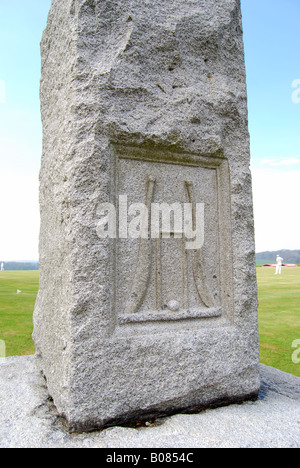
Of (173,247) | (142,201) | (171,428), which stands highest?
(142,201)

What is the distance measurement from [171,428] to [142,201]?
1.31 metres

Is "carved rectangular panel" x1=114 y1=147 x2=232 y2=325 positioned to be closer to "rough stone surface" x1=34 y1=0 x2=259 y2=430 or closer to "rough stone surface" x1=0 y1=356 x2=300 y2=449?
"rough stone surface" x1=34 y1=0 x2=259 y2=430

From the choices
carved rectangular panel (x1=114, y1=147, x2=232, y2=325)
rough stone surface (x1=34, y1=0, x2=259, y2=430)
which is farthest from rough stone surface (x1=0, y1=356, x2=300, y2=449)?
carved rectangular panel (x1=114, y1=147, x2=232, y2=325)

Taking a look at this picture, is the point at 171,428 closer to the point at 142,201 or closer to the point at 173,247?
the point at 173,247

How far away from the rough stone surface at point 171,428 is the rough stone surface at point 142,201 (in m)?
0.10

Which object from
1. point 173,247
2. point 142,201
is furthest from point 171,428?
point 142,201

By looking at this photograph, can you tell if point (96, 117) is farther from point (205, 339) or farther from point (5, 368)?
point (5, 368)

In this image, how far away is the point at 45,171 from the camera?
2719 millimetres

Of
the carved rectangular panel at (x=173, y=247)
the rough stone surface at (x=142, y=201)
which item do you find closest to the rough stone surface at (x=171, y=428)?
the rough stone surface at (x=142, y=201)

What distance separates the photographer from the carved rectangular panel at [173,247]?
224cm

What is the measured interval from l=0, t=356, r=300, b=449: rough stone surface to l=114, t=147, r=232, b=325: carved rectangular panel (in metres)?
0.58

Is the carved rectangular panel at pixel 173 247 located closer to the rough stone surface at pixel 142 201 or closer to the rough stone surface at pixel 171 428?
the rough stone surface at pixel 142 201

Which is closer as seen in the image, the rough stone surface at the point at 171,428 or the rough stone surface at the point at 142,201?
the rough stone surface at the point at 171,428

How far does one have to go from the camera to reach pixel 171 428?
2.01 metres
